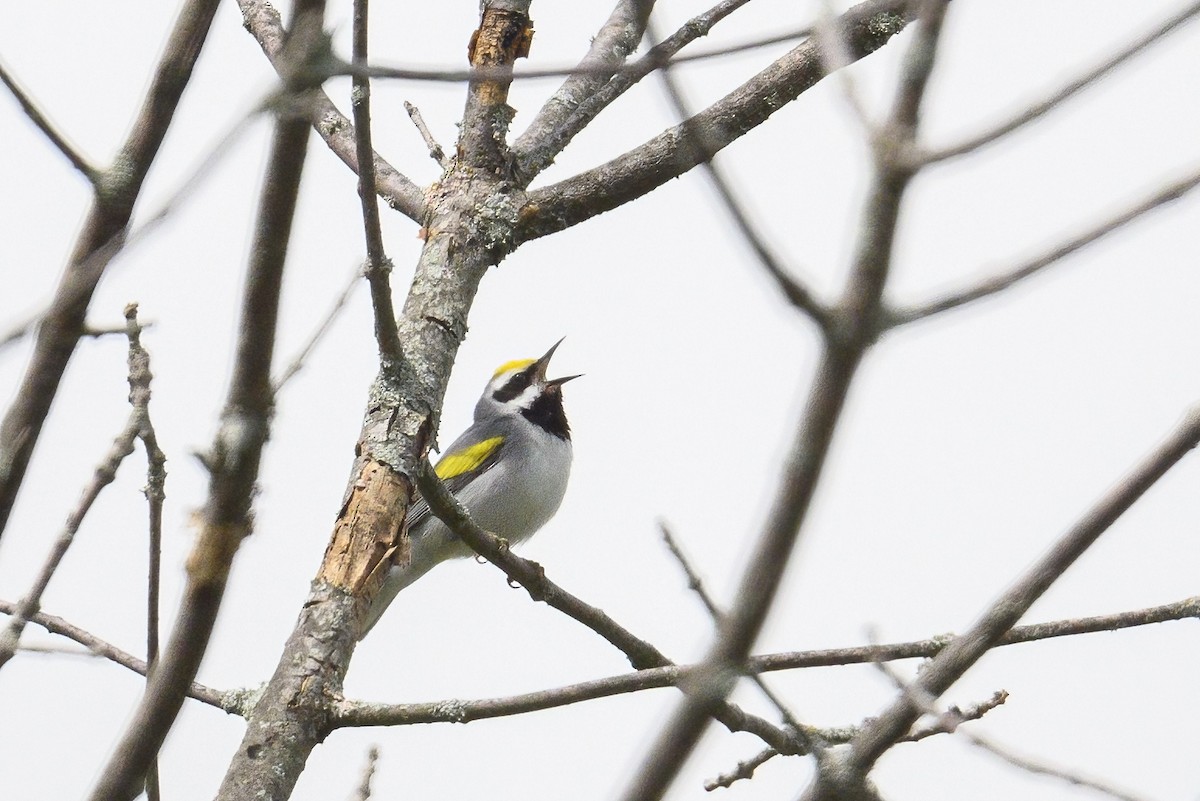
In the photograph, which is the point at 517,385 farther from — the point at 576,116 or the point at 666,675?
the point at 666,675

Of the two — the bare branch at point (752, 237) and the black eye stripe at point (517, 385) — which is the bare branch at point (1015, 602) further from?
the black eye stripe at point (517, 385)

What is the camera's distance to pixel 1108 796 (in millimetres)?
1994

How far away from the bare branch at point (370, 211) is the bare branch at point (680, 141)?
155 cm

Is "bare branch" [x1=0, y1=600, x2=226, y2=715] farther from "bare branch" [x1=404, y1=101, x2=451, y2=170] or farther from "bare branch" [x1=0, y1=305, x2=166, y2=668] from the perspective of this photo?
"bare branch" [x1=404, y1=101, x2=451, y2=170]

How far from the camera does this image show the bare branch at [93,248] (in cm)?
200

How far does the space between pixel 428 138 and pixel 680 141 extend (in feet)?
4.03

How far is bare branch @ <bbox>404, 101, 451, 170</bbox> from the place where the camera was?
17.6 feet

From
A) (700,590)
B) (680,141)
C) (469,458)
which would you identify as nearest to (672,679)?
(700,590)

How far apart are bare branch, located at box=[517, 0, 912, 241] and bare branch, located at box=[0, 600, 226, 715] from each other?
216cm

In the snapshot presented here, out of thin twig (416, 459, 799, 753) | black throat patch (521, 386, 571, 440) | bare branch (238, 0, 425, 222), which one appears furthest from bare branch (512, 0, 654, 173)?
black throat patch (521, 386, 571, 440)

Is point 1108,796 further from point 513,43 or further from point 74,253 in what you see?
point 513,43

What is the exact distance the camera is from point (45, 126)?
2.22m

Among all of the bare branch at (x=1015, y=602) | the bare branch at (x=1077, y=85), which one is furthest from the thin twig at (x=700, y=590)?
the bare branch at (x=1077, y=85)

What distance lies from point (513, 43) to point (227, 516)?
3.77 meters
